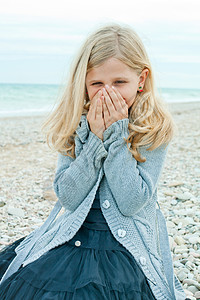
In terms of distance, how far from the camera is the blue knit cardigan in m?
2.16

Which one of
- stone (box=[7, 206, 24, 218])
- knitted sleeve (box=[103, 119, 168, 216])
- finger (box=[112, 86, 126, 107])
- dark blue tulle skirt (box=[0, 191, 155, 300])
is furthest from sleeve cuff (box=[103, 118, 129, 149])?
stone (box=[7, 206, 24, 218])

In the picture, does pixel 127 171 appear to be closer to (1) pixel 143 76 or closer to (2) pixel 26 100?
A: (1) pixel 143 76

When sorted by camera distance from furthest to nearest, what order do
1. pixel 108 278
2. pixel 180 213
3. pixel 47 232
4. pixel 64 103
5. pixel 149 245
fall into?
pixel 180 213, pixel 64 103, pixel 47 232, pixel 149 245, pixel 108 278

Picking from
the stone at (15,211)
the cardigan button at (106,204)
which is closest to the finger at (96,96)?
the cardigan button at (106,204)

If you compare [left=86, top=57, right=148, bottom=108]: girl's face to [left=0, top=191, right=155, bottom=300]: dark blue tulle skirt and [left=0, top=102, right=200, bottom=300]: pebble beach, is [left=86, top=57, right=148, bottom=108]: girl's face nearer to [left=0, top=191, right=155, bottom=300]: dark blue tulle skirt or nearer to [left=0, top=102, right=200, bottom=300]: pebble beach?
[left=0, top=102, right=200, bottom=300]: pebble beach

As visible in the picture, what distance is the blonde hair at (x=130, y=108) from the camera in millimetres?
2314

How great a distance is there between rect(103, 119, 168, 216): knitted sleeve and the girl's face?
7.3 inches

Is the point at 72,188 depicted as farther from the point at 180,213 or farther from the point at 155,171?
the point at 180,213

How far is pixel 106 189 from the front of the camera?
2.27 metres

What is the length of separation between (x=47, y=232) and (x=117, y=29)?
51.3 inches

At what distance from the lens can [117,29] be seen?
2422mm

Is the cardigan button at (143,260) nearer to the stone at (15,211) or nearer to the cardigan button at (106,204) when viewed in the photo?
the cardigan button at (106,204)

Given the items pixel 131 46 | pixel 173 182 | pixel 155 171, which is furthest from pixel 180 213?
pixel 131 46

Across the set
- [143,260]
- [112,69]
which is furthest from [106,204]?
[112,69]
